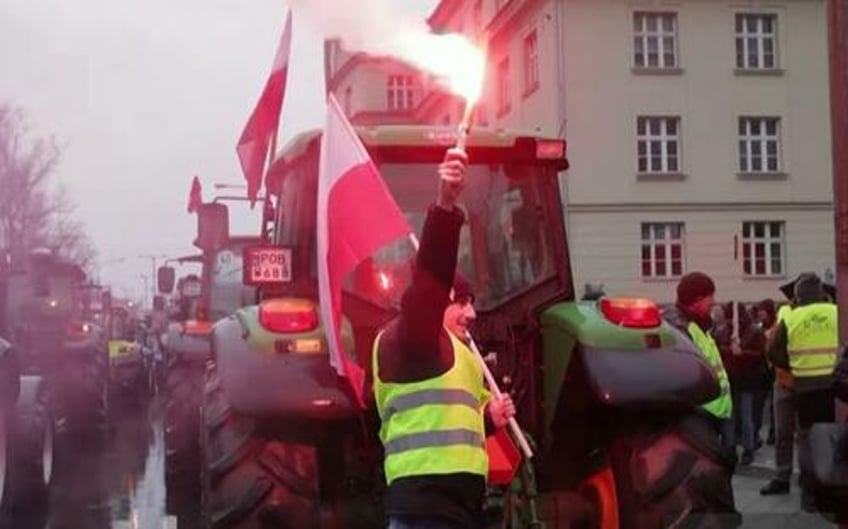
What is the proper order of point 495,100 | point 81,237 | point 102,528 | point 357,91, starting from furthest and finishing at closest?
point 495,100 < point 81,237 < point 102,528 < point 357,91

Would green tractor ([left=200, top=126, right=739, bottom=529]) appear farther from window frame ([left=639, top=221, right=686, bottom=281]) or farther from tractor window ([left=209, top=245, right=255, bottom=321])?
window frame ([left=639, top=221, right=686, bottom=281])

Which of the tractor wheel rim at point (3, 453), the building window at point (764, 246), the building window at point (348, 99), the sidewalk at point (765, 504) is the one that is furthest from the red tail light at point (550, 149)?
the building window at point (764, 246)

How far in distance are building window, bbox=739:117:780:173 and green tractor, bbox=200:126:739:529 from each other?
30.1 m

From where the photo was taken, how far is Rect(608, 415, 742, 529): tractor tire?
598 cm

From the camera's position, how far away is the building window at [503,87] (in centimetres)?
3359

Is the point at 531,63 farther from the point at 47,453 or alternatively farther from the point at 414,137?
the point at 414,137

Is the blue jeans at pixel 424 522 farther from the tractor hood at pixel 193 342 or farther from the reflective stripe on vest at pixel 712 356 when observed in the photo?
the tractor hood at pixel 193 342

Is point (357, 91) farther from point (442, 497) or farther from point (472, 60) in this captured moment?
point (442, 497)

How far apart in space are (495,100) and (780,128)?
31.9ft

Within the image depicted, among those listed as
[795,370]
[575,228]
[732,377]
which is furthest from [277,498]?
[575,228]

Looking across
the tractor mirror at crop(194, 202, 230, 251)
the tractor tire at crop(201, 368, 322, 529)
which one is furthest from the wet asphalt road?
the tractor tire at crop(201, 368, 322, 529)

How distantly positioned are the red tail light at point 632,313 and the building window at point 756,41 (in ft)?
101

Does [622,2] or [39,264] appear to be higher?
[622,2]

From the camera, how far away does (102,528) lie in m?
9.85
